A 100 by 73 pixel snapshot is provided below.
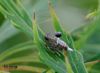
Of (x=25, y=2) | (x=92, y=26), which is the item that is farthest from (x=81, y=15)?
(x=92, y=26)

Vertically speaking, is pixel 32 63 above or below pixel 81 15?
below

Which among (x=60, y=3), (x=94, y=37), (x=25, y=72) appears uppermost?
(x=60, y=3)

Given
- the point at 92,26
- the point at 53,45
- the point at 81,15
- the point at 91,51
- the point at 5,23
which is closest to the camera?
the point at 53,45

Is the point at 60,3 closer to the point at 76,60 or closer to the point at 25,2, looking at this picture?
the point at 25,2

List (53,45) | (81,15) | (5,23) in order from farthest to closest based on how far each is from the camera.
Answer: (81,15)
(5,23)
(53,45)

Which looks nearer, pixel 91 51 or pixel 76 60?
pixel 76 60

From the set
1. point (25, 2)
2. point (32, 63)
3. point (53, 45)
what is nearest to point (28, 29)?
point (53, 45)
